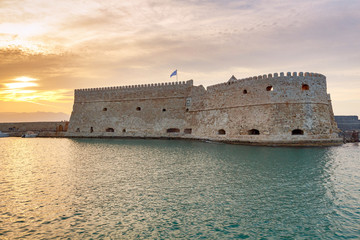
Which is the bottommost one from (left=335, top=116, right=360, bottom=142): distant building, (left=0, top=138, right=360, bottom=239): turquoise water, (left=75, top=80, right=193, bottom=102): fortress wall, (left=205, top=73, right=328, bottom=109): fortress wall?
(left=0, top=138, right=360, bottom=239): turquoise water

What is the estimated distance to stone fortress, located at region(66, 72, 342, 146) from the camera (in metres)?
22.0

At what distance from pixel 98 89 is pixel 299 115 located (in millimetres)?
29840

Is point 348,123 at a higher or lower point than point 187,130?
higher

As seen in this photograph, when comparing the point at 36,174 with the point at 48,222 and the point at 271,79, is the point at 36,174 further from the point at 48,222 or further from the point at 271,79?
the point at 271,79

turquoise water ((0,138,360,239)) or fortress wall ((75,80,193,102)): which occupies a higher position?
fortress wall ((75,80,193,102))

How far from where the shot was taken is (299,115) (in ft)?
71.8

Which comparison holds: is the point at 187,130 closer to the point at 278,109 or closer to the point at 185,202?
the point at 278,109

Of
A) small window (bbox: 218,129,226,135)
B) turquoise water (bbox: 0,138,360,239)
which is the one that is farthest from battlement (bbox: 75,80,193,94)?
turquoise water (bbox: 0,138,360,239)

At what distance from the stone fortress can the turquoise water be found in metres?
9.36

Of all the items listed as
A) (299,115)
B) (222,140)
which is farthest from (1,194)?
(299,115)

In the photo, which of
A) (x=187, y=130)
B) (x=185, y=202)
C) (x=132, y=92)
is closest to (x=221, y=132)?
(x=187, y=130)

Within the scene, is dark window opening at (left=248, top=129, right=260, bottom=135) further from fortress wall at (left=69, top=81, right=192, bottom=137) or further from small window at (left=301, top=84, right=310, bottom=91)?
fortress wall at (left=69, top=81, right=192, bottom=137)

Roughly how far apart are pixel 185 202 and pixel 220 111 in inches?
809

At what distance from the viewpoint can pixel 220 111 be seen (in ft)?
90.1
